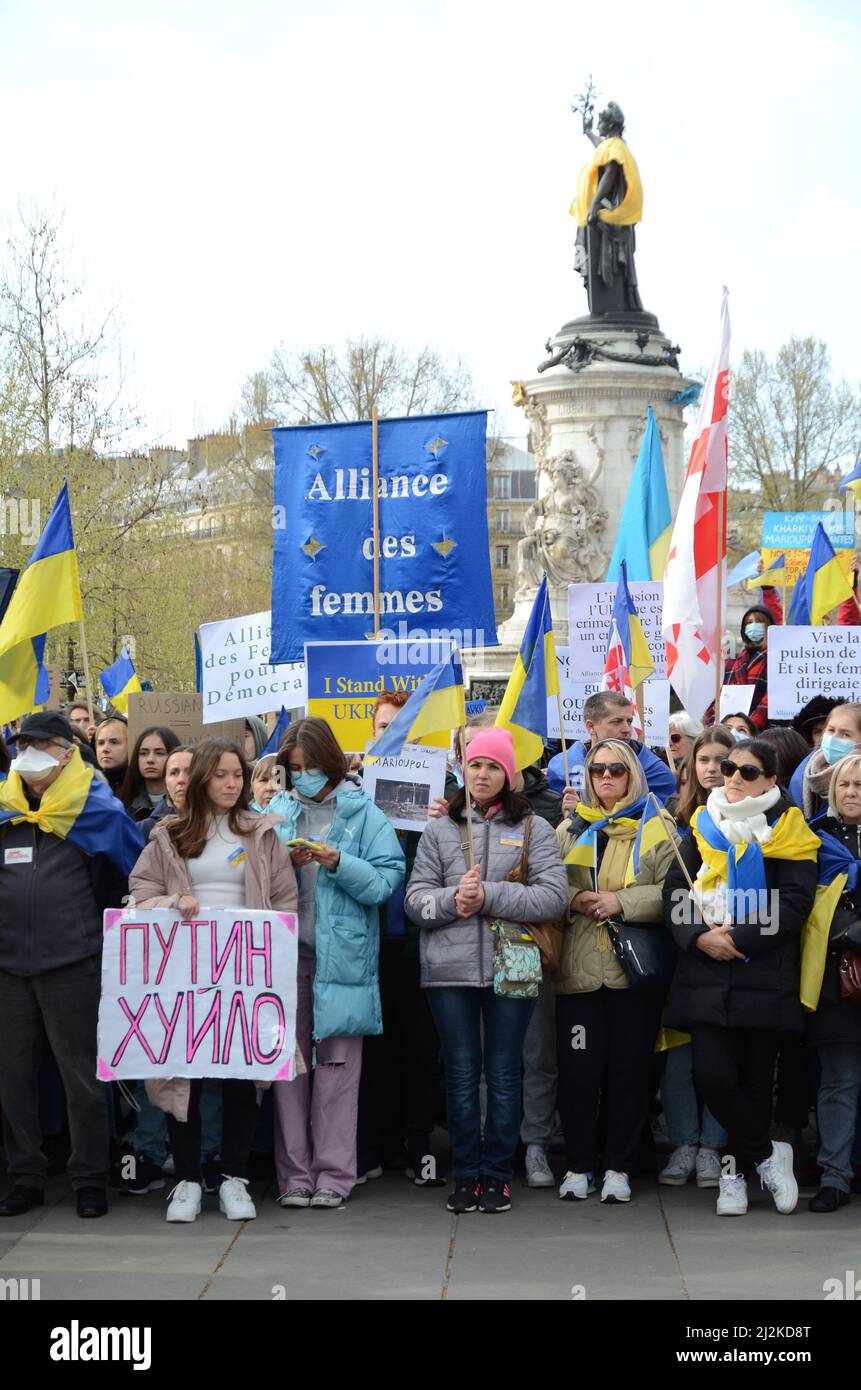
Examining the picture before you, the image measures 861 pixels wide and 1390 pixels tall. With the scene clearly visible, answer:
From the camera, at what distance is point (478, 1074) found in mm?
7047

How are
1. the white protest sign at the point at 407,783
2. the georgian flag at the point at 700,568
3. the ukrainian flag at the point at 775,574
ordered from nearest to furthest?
the white protest sign at the point at 407,783 < the georgian flag at the point at 700,568 < the ukrainian flag at the point at 775,574

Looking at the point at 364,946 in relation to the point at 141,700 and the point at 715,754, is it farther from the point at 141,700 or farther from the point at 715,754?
the point at 141,700

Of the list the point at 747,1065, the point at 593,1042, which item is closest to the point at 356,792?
the point at 593,1042

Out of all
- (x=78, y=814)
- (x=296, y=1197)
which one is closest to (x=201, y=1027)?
(x=296, y=1197)

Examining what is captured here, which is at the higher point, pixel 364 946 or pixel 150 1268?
pixel 364 946

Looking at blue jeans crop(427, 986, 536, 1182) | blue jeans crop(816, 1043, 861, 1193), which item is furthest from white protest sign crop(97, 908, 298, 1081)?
blue jeans crop(816, 1043, 861, 1193)

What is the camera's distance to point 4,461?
25.2 meters

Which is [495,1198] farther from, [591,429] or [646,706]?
[591,429]

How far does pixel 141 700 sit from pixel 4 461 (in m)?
16.6

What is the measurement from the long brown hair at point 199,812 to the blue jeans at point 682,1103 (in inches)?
79.0

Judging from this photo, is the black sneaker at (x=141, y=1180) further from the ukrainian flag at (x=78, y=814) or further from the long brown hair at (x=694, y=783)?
the long brown hair at (x=694, y=783)

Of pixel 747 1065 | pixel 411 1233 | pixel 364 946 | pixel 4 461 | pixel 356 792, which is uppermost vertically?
pixel 4 461

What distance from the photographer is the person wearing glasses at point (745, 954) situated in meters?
6.82

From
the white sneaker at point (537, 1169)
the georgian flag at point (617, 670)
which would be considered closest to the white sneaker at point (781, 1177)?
the white sneaker at point (537, 1169)
